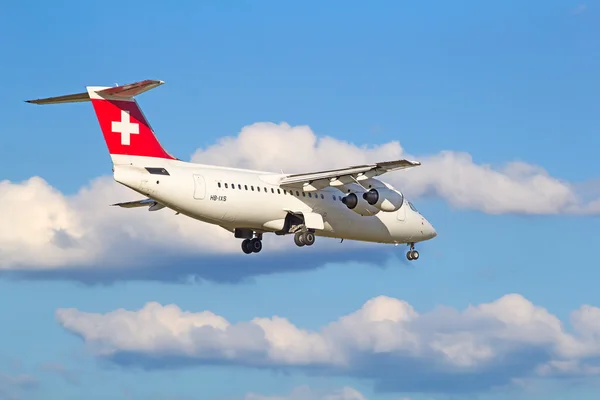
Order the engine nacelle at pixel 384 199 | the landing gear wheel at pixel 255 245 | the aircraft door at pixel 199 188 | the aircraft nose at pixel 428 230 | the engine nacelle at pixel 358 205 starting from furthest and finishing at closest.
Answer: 1. the aircraft nose at pixel 428 230
2. the landing gear wheel at pixel 255 245
3. the engine nacelle at pixel 358 205
4. the engine nacelle at pixel 384 199
5. the aircraft door at pixel 199 188

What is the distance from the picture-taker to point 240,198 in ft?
148

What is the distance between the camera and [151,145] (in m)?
44.3

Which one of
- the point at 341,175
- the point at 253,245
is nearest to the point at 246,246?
the point at 253,245

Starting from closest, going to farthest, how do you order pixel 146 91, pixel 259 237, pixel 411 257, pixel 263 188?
1. pixel 146 91
2. pixel 263 188
3. pixel 259 237
4. pixel 411 257

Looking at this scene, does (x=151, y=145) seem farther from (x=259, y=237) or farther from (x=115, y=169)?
(x=259, y=237)

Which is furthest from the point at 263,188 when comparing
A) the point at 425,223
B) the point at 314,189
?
the point at 425,223

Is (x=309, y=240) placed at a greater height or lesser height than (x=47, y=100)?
lesser

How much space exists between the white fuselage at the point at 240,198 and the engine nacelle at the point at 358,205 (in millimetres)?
1187

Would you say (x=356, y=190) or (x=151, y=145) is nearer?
(x=151, y=145)

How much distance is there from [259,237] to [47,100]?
32.4 ft

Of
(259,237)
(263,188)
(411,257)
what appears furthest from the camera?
(411,257)

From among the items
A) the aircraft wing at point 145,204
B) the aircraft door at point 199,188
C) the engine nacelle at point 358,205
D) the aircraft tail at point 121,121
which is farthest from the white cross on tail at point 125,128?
the engine nacelle at point 358,205

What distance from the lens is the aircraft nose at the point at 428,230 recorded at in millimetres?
52603

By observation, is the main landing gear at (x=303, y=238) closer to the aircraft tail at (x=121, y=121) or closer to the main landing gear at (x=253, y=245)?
the main landing gear at (x=253, y=245)
